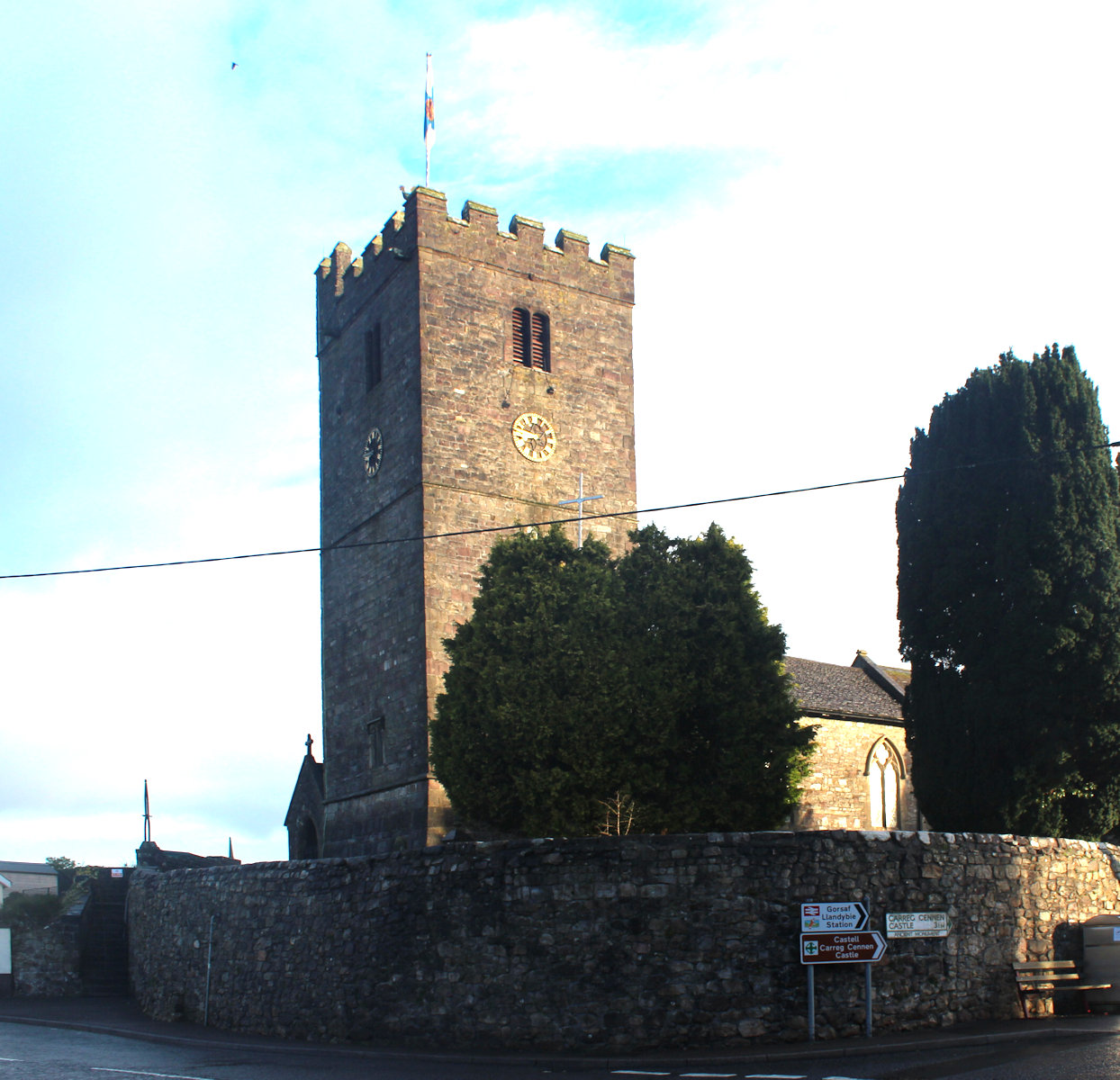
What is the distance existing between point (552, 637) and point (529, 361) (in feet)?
37.3

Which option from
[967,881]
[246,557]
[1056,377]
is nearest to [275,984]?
[246,557]

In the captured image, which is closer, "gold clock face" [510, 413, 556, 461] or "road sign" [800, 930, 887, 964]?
"road sign" [800, 930, 887, 964]

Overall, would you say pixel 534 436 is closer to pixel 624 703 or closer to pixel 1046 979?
pixel 624 703

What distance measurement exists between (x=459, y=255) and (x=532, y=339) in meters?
2.85

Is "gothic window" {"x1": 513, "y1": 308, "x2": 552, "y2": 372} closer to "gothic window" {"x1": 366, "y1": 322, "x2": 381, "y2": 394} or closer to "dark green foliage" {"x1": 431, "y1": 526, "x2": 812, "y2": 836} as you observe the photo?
"gothic window" {"x1": 366, "y1": 322, "x2": 381, "y2": 394}

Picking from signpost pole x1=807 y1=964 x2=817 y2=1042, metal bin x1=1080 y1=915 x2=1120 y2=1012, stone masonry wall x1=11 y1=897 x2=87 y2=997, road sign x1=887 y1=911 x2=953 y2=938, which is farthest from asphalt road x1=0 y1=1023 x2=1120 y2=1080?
stone masonry wall x1=11 y1=897 x2=87 y2=997

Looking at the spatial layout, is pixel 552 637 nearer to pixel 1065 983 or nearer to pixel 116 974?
pixel 1065 983

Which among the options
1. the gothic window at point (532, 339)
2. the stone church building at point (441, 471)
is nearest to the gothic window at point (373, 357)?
the stone church building at point (441, 471)

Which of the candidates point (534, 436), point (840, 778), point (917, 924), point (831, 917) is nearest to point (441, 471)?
point (534, 436)

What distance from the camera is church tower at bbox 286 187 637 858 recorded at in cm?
2836

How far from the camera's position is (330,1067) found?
14.7m

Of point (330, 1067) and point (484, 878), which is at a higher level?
point (484, 878)

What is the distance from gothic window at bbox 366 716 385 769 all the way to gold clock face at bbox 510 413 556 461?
744cm

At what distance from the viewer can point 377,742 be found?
29.4 metres
